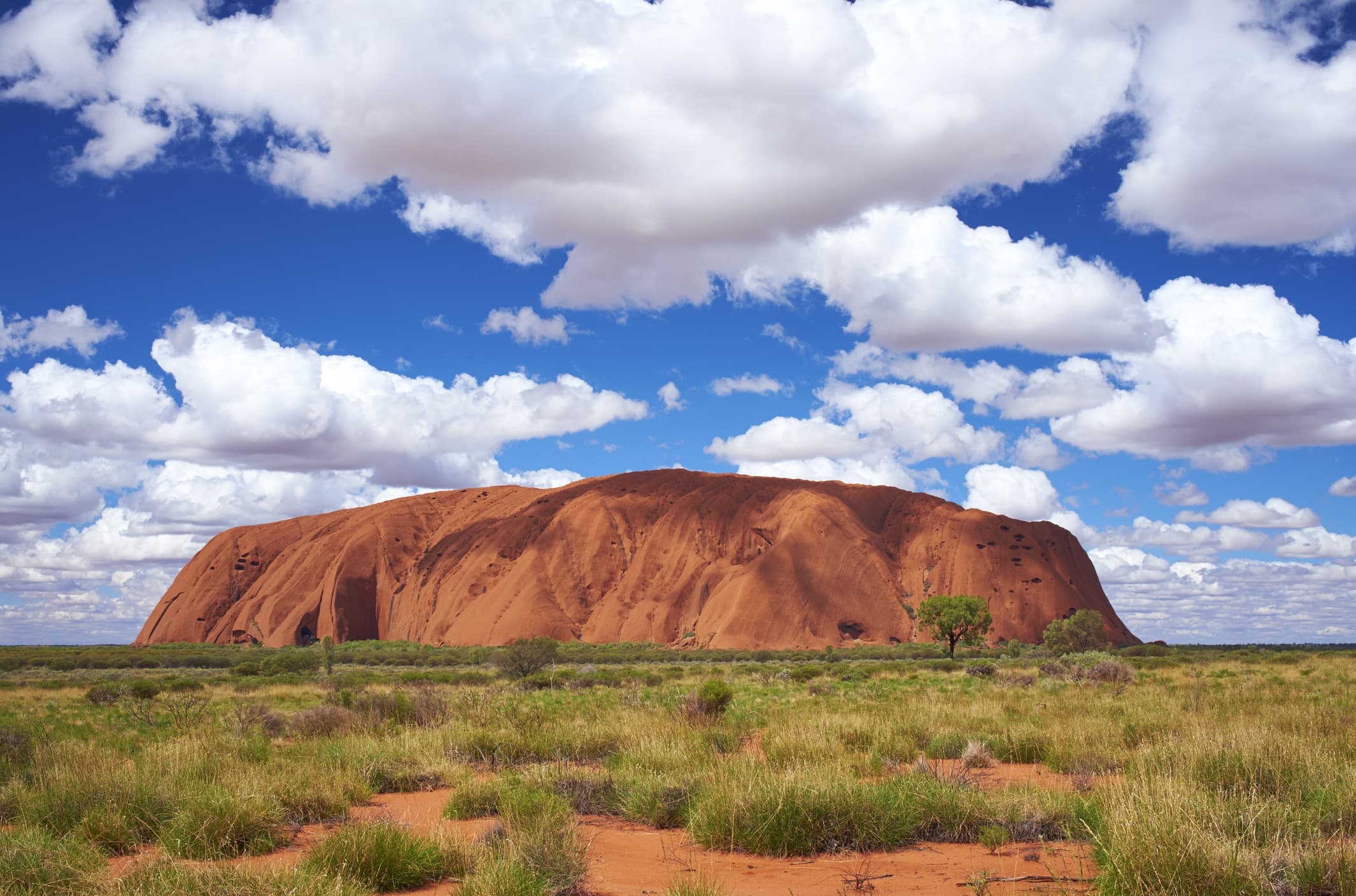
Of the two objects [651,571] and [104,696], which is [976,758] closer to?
[104,696]

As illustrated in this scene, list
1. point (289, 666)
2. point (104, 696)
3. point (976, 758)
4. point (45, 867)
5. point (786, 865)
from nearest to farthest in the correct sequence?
1. point (45, 867)
2. point (786, 865)
3. point (976, 758)
4. point (104, 696)
5. point (289, 666)

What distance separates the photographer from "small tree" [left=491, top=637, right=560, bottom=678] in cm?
3731

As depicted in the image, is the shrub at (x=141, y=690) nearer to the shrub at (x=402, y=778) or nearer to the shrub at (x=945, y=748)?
the shrub at (x=402, y=778)

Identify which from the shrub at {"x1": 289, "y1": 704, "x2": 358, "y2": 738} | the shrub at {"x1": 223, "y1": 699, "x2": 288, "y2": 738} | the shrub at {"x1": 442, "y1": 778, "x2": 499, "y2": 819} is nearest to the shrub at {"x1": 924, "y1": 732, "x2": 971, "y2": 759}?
the shrub at {"x1": 442, "y1": 778, "x2": 499, "y2": 819}

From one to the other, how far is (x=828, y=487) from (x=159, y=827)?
106925 mm

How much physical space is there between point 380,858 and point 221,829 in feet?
6.40

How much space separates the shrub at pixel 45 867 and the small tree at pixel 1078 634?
2364 inches

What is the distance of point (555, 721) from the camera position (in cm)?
1477

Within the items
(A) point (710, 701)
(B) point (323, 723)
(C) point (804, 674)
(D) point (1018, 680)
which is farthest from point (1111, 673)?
(B) point (323, 723)

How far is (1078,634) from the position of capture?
199 feet

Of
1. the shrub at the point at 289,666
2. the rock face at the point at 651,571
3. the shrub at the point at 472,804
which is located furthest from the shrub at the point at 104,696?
the rock face at the point at 651,571

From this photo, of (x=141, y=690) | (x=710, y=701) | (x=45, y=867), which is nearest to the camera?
(x=45, y=867)

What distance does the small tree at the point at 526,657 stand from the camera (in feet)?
122

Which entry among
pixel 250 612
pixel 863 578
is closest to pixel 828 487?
pixel 863 578
